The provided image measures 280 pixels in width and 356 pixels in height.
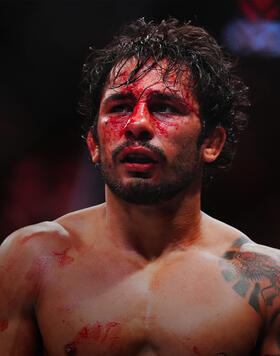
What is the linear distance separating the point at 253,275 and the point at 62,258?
60 cm

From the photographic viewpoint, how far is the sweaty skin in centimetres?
132

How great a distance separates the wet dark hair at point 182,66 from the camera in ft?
4.93

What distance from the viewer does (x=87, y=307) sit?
1.34m

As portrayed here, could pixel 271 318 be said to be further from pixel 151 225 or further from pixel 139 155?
pixel 139 155

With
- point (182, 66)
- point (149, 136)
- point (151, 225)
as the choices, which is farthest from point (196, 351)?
point (182, 66)

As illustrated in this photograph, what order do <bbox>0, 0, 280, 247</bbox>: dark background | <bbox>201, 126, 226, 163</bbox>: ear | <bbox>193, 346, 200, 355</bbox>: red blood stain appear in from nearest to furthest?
<bbox>193, 346, 200, 355</bbox>: red blood stain
<bbox>201, 126, 226, 163</bbox>: ear
<bbox>0, 0, 280, 247</bbox>: dark background

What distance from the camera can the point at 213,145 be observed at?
5.20ft

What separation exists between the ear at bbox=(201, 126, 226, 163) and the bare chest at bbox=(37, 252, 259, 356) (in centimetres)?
40

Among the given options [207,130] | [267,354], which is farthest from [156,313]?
[207,130]

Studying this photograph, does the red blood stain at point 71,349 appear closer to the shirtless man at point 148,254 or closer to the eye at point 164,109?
the shirtless man at point 148,254

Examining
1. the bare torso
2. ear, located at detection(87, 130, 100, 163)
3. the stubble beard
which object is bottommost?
the bare torso

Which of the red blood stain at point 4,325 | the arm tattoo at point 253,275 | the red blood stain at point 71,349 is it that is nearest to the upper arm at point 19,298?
the red blood stain at point 4,325

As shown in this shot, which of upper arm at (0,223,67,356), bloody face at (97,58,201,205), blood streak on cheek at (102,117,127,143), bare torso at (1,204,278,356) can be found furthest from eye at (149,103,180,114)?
upper arm at (0,223,67,356)

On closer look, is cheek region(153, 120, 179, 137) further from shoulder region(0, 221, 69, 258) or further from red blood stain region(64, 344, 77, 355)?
red blood stain region(64, 344, 77, 355)
